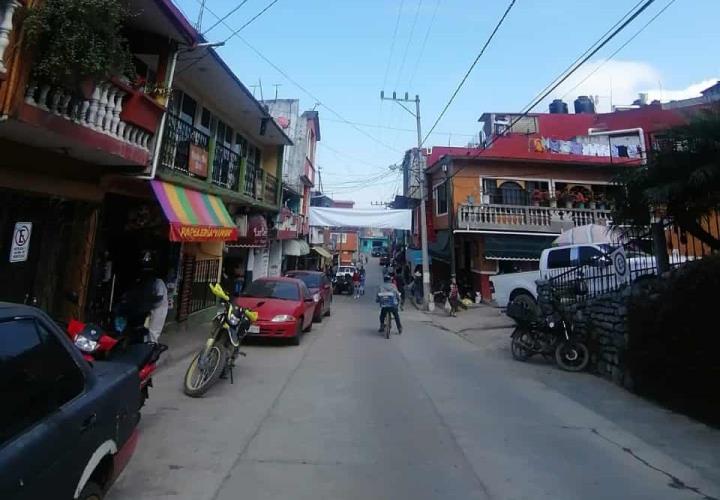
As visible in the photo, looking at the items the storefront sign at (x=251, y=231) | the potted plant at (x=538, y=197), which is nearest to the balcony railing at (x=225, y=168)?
the storefront sign at (x=251, y=231)

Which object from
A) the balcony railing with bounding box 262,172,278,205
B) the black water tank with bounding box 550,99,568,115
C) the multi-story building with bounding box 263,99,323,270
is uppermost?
the black water tank with bounding box 550,99,568,115

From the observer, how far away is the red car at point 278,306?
33.3 feet

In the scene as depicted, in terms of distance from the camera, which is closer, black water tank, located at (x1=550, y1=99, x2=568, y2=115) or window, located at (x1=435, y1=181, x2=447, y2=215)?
window, located at (x1=435, y1=181, x2=447, y2=215)

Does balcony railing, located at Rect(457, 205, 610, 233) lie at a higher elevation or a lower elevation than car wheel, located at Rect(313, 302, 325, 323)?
higher

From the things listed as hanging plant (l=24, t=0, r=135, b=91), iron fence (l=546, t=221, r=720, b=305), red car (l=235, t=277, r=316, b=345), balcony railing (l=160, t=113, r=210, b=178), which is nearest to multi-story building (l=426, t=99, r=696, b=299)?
iron fence (l=546, t=221, r=720, b=305)

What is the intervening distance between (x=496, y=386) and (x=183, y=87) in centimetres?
981

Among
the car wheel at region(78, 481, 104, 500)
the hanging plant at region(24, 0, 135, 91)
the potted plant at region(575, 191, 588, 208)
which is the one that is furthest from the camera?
the potted plant at region(575, 191, 588, 208)

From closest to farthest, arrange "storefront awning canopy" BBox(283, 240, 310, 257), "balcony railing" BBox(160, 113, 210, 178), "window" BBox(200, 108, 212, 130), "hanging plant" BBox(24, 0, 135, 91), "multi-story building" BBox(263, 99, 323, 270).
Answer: "hanging plant" BBox(24, 0, 135, 91), "balcony railing" BBox(160, 113, 210, 178), "window" BBox(200, 108, 212, 130), "storefront awning canopy" BBox(283, 240, 310, 257), "multi-story building" BBox(263, 99, 323, 270)

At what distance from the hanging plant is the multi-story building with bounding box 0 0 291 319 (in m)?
0.13

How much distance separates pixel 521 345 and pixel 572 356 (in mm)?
1162

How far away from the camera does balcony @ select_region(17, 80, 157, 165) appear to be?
503 cm

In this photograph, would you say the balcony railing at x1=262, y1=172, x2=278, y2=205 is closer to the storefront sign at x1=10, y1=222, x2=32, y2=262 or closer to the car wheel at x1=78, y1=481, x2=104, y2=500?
the storefront sign at x1=10, y1=222, x2=32, y2=262

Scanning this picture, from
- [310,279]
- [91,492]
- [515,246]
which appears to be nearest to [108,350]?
[91,492]

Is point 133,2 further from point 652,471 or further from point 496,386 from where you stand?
point 652,471
